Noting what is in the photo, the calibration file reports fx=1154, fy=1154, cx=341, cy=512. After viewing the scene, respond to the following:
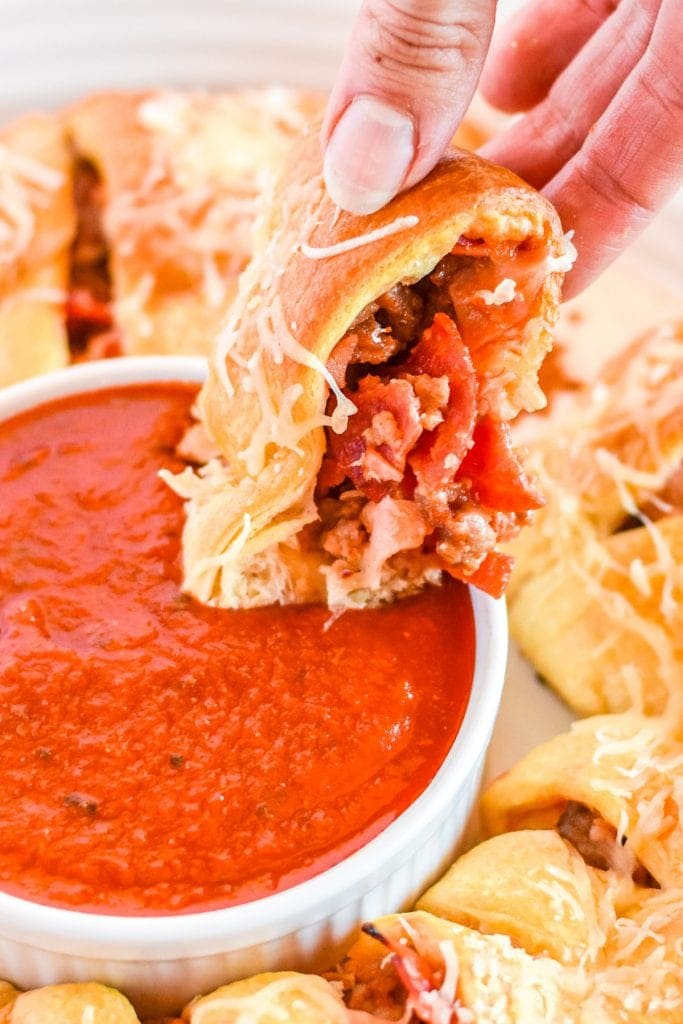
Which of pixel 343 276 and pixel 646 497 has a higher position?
pixel 343 276

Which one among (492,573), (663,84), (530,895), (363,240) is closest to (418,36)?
(363,240)

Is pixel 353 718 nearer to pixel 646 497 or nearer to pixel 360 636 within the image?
pixel 360 636

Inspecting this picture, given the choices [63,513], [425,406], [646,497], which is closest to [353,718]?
[425,406]

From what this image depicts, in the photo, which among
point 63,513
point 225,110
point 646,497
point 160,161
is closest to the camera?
point 63,513

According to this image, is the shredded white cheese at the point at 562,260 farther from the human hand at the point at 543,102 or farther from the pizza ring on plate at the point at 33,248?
the pizza ring on plate at the point at 33,248

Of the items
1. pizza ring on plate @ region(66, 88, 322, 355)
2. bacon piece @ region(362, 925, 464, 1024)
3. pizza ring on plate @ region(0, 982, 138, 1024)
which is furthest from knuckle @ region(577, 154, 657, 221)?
pizza ring on plate @ region(0, 982, 138, 1024)

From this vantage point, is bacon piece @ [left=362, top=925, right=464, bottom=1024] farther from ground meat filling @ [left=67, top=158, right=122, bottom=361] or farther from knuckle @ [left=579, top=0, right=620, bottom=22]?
knuckle @ [left=579, top=0, right=620, bottom=22]

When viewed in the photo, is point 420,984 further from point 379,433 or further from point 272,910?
point 379,433
